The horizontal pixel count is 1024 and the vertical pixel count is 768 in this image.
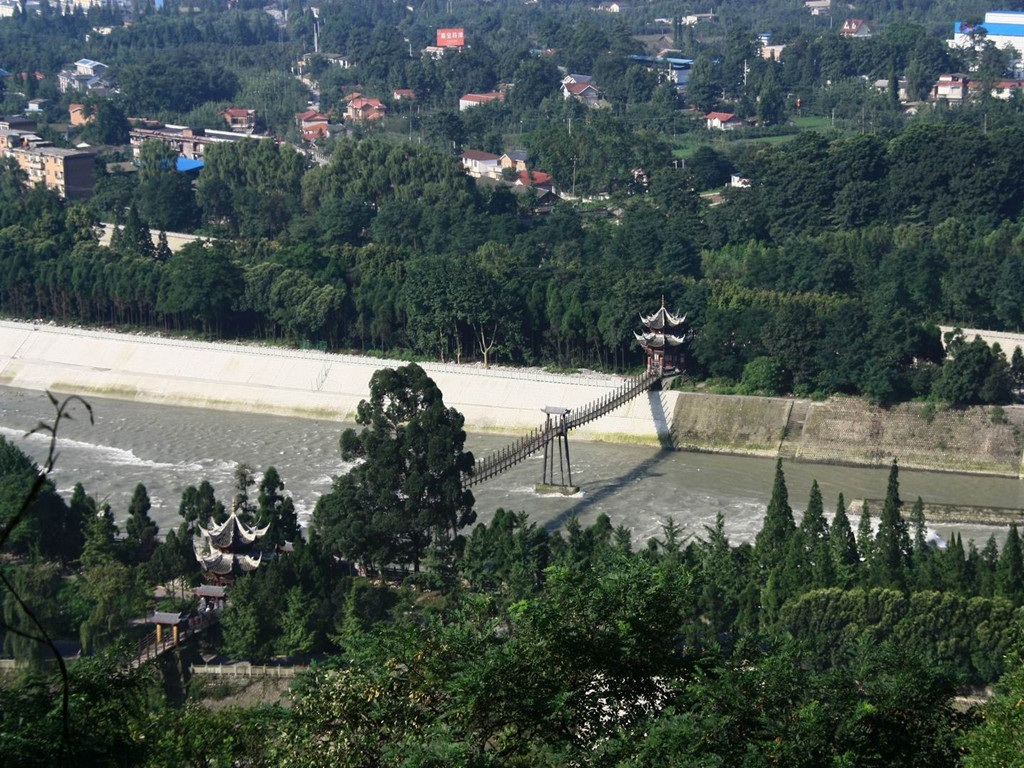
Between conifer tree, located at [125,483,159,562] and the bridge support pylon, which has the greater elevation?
the bridge support pylon

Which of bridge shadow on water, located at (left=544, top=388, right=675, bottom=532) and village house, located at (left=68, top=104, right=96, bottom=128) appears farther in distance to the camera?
village house, located at (left=68, top=104, right=96, bottom=128)

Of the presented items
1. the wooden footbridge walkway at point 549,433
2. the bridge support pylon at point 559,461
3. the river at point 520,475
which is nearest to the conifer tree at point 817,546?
the river at point 520,475

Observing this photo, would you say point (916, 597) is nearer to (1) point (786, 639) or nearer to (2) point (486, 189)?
(1) point (786, 639)

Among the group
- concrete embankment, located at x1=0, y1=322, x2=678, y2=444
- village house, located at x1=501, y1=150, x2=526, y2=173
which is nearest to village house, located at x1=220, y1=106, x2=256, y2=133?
village house, located at x1=501, y1=150, x2=526, y2=173

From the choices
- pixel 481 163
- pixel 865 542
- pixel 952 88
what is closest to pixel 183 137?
pixel 481 163

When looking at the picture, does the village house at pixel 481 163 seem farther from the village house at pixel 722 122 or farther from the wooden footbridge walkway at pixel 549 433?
the wooden footbridge walkway at pixel 549 433

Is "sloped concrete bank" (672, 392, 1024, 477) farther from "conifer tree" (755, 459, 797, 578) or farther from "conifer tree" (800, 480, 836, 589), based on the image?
"conifer tree" (800, 480, 836, 589)

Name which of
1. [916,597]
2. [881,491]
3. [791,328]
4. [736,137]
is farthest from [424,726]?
[736,137]
